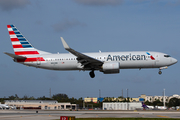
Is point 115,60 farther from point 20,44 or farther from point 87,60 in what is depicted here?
point 20,44

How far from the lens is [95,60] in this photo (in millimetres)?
49188

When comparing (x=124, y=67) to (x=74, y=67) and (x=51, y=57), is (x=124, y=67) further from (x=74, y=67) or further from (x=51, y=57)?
(x=51, y=57)

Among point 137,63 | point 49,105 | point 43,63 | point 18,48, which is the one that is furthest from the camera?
point 49,105

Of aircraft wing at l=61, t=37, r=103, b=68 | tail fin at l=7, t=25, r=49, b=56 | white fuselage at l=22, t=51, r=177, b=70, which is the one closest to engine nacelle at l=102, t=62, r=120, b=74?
white fuselage at l=22, t=51, r=177, b=70

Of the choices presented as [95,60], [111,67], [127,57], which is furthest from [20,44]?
[127,57]

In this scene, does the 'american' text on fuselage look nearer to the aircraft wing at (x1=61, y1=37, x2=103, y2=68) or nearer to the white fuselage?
the white fuselage

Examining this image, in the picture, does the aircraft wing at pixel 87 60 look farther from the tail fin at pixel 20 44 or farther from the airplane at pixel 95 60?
the tail fin at pixel 20 44

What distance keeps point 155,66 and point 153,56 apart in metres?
A: 1.96

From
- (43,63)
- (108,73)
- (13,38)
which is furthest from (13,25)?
(108,73)

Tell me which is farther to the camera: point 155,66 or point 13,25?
point 13,25

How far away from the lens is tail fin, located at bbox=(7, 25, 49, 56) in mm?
55834

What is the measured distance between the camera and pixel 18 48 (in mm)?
57219

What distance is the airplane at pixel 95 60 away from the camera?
49.2m

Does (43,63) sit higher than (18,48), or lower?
lower
